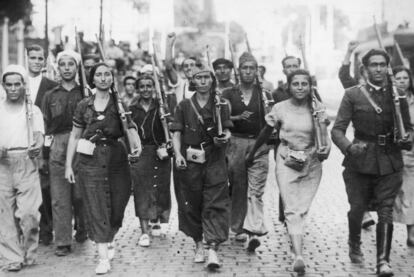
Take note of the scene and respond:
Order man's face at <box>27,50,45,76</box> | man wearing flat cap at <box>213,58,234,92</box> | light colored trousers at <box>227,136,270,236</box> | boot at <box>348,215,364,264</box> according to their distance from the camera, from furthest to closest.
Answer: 1. man wearing flat cap at <box>213,58,234,92</box>
2. man's face at <box>27,50,45,76</box>
3. light colored trousers at <box>227,136,270,236</box>
4. boot at <box>348,215,364,264</box>

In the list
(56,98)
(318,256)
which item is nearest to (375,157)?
(318,256)

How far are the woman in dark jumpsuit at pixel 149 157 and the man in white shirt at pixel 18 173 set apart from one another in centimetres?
161

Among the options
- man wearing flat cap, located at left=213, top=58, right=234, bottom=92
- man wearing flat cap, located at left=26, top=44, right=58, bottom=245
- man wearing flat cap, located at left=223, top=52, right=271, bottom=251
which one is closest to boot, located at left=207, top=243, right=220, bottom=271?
man wearing flat cap, located at left=223, top=52, right=271, bottom=251

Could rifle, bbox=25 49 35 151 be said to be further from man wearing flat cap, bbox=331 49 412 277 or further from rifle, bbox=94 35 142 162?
man wearing flat cap, bbox=331 49 412 277

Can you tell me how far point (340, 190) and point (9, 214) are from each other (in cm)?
655

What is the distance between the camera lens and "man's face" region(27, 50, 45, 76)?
862 cm

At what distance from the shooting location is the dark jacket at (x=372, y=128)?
7078 millimetres

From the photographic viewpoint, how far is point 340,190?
40.4ft

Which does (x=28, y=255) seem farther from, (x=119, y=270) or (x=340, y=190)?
(x=340, y=190)

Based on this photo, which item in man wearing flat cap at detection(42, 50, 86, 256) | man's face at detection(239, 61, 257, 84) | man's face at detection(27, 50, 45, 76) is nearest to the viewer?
man wearing flat cap at detection(42, 50, 86, 256)

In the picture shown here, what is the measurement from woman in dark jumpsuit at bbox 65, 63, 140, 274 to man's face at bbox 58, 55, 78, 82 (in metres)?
0.88

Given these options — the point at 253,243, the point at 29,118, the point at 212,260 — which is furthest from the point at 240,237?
the point at 29,118

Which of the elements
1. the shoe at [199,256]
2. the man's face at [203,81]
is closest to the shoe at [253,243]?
the shoe at [199,256]

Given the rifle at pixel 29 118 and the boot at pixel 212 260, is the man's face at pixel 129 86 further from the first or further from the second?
the boot at pixel 212 260
